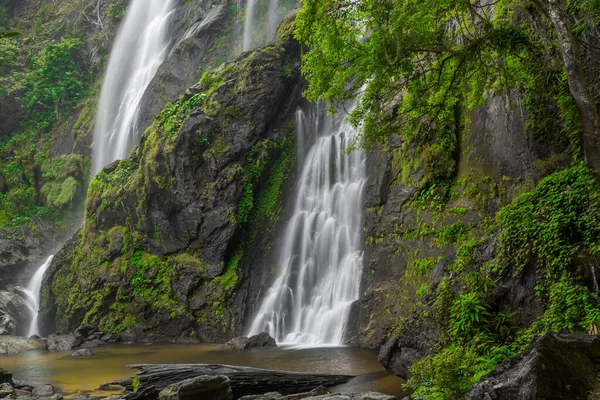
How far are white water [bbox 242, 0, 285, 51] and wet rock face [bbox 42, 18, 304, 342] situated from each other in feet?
22.8

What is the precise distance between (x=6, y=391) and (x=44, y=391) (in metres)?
0.83

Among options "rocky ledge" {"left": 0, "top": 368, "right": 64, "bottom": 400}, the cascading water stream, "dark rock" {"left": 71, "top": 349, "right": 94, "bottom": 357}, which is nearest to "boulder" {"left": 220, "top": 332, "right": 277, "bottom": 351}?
"dark rock" {"left": 71, "top": 349, "right": 94, "bottom": 357}

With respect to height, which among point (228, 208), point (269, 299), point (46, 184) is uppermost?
point (46, 184)

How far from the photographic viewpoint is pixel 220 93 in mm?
20047

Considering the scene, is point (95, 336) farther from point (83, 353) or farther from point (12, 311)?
point (12, 311)

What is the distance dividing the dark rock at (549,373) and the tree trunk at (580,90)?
3515 millimetres

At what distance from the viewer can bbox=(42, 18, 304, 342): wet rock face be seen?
1788 centimetres

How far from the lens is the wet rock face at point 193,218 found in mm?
17875

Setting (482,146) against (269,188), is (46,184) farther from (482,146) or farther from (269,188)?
(482,146)

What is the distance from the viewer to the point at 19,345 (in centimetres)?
1653

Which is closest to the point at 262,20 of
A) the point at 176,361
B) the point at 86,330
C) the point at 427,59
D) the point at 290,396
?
the point at 86,330

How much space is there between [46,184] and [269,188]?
20.2m

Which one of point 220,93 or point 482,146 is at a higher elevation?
point 220,93

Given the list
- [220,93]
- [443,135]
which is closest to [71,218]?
[220,93]
